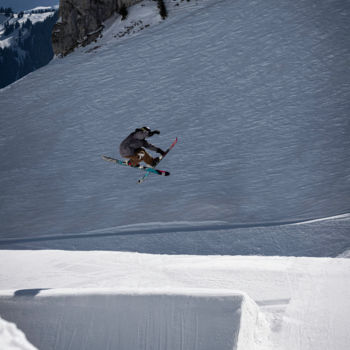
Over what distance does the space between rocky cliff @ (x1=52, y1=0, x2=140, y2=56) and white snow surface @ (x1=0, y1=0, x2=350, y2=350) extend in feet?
11.6

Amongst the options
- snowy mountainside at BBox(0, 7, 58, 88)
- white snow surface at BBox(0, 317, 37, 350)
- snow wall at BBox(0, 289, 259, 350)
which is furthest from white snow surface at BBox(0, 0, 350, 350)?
snowy mountainside at BBox(0, 7, 58, 88)

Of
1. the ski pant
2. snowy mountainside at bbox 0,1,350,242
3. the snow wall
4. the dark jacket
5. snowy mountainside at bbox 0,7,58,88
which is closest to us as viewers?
the snow wall

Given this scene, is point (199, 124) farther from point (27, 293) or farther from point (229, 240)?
point (27, 293)

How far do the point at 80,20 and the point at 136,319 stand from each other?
2857cm

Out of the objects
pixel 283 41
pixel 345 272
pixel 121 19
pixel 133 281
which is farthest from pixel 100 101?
pixel 345 272

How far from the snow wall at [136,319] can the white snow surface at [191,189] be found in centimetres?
1

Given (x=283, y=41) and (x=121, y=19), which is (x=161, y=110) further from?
(x=121, y=19)

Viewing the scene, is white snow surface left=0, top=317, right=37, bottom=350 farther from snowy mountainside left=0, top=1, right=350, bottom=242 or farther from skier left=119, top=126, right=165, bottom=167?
snowy mountainside left=0, top=1, right=350, bottom=242

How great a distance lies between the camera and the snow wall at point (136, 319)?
3705mm

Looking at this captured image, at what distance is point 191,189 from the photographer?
10.5 m

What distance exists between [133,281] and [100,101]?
41.0 ft

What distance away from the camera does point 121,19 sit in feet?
81.2

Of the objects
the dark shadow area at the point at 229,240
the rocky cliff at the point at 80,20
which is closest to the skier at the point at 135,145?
the dark shadow area at the point at 229,240

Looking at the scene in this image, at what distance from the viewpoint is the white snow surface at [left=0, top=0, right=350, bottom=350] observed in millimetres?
4008
